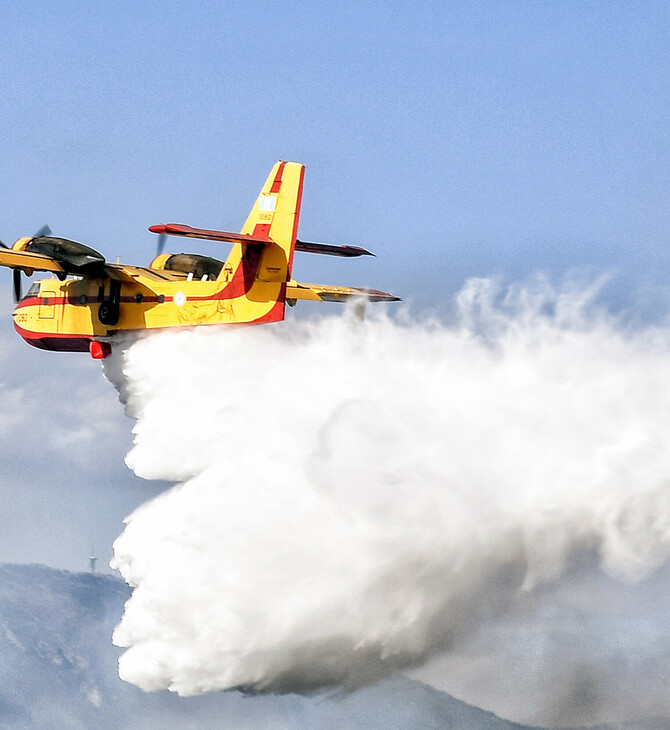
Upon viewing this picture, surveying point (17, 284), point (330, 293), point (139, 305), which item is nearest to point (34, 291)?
point (17, 284)

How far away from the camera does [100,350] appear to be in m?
31.1

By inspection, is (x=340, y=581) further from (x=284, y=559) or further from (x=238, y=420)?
(x=238, y=420)

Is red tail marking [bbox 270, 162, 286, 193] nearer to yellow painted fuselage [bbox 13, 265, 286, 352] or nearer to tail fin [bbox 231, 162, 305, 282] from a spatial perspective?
tail fin [bbox 231, 162, 305, 282]

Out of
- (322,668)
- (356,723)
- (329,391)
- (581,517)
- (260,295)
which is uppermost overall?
(260,295)

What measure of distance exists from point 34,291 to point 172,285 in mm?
5620

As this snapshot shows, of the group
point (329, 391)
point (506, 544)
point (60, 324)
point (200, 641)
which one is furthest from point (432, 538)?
point (60, 324)

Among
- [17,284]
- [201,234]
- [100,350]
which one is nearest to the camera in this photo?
[201,234]

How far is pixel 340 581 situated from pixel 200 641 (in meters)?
3.63

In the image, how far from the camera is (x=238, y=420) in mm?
28484

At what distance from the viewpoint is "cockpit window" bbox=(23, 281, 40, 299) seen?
33.0 meters

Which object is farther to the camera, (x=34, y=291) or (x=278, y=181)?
(x=34, y=291)

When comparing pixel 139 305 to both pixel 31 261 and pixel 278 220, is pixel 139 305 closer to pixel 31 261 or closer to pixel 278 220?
pixel 31 261

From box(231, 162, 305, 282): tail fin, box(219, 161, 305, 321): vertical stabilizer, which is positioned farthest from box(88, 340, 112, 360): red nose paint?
box(231, 162, 305, 282): tail fin

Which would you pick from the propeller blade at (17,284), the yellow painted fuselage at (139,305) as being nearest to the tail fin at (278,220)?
the yellow painted fuselage at (139,305)
